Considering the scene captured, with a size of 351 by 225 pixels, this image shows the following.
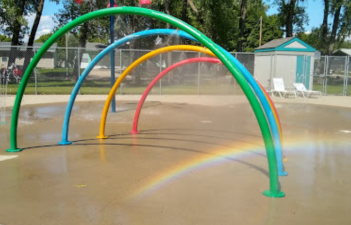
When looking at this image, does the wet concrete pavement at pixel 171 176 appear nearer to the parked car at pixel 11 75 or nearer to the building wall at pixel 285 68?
the building wall at pixel 285 68

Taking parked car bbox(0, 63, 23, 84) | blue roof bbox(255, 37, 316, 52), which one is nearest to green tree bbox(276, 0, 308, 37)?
blue roof bbox(255, 37, 316, 52)

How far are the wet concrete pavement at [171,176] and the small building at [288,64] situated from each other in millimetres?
9503

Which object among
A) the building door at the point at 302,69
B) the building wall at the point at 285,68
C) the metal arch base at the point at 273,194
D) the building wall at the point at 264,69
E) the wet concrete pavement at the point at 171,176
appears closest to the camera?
the wet concrete pavement at the point at 171,176

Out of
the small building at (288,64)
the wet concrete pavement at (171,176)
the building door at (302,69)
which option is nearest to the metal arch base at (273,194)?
the wet concrete pavement at (171,176)

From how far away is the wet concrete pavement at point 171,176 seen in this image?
12.6ft

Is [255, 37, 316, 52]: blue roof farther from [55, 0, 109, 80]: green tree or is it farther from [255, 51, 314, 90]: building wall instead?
[55, 0, 109, 80]: green tree

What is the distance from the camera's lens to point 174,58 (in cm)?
2764

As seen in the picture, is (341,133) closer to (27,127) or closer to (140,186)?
(140,186)

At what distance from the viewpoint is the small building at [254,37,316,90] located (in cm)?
1881

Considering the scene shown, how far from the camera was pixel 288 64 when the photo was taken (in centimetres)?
1891

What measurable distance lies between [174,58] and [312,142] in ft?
68.2

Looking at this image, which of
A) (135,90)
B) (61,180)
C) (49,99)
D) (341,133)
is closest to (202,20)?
(135,90)

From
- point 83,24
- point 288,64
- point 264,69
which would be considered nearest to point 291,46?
point 288,64

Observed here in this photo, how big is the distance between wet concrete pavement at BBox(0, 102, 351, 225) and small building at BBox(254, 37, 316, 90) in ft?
31.2
